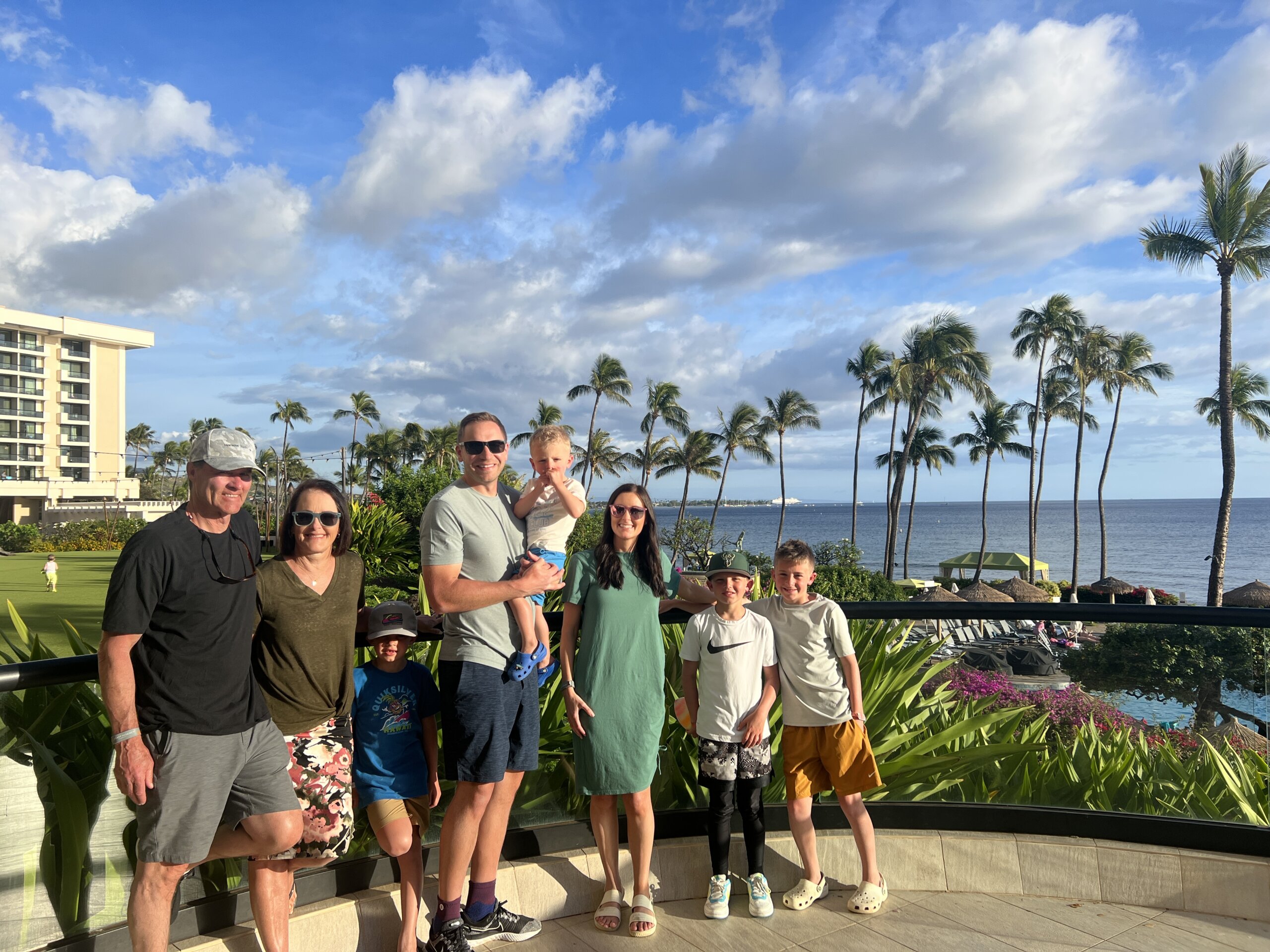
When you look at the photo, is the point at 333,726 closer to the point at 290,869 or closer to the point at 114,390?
the point at 290,869

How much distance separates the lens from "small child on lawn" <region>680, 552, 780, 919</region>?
304cm

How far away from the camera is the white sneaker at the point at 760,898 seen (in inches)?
118

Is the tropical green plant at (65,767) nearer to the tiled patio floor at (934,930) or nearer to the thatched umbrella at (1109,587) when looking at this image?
the tiled patio floor at (934,930)

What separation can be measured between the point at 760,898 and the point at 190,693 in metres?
2.04

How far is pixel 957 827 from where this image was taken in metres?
3.38

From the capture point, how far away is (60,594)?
29.8 m

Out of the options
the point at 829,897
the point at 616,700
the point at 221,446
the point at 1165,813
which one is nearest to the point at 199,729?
the point at 221,446

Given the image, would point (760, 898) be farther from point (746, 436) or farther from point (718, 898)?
point (746, 436)

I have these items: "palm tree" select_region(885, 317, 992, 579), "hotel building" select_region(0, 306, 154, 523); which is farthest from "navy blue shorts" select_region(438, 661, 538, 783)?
"hotel building" select_region(0, 306, 154, 523)

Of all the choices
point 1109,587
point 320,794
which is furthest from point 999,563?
point 320,794

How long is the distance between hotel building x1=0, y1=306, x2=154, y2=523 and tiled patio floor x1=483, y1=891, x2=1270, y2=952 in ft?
307

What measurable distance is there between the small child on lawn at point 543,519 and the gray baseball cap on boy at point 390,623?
324mm

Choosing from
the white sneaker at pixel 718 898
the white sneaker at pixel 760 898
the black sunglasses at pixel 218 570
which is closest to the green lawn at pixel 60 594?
the black sunglasses at pixel 218 570

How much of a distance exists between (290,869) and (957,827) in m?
2.49
